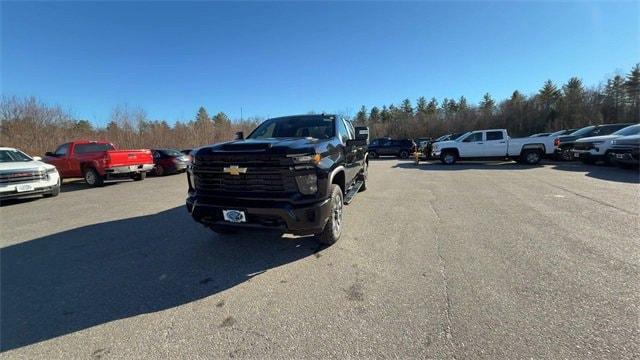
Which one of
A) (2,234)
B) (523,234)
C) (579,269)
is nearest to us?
(579,269)

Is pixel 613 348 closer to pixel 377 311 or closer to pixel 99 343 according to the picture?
pixel 377 311

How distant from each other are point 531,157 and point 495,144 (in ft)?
5.96

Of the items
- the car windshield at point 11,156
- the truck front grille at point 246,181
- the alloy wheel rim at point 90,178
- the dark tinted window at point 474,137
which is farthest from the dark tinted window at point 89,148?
the dark tinted window at point 474,137

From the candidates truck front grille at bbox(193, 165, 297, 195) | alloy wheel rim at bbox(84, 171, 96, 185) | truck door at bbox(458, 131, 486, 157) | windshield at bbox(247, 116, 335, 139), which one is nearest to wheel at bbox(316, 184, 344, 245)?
truck front grille at bbox(193, 165, 297, 195)

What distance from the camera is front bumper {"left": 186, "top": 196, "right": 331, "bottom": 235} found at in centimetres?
376

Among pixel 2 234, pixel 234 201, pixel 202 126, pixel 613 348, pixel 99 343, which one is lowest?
pixel 613 348

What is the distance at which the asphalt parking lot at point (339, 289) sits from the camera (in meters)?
2.49

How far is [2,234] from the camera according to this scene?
5.79 metres

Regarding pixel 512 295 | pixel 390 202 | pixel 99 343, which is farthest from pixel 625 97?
pixel 99 343

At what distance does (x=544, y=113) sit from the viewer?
45.2 metres

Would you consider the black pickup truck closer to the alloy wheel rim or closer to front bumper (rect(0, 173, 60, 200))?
front bumper (rect(0, 173, 60, 200))

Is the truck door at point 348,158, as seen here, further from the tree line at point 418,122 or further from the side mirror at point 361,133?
the tree line at point 418,122

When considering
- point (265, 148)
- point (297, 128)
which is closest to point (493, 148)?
point (297, 128)

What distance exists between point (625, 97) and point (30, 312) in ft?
194
